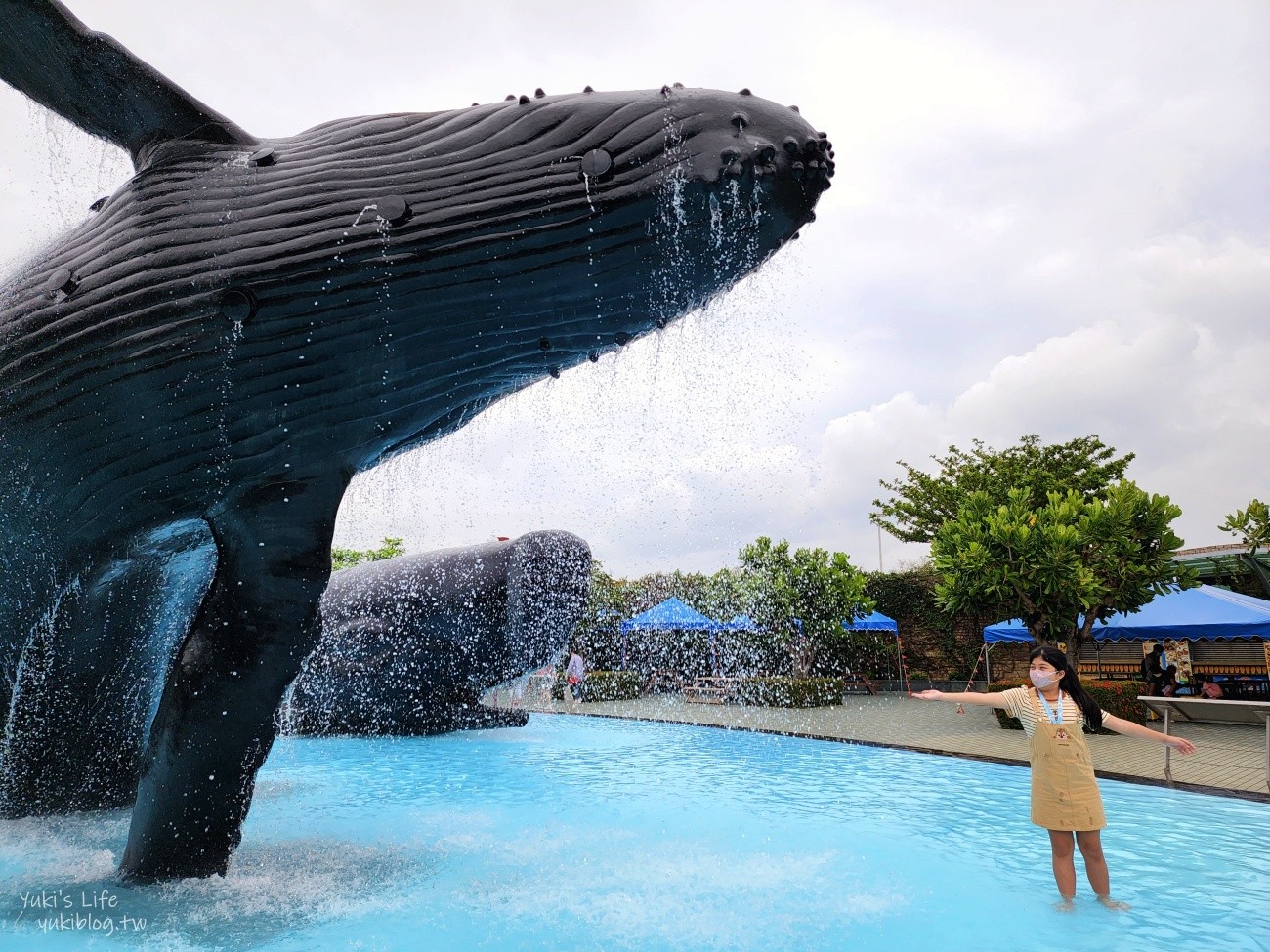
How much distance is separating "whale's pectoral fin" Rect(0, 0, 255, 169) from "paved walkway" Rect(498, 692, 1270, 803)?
42.1 ft

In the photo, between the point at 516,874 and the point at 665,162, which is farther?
the point at 516,874

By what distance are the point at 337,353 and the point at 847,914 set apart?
15.2 feet

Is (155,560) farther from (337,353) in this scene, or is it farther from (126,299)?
(337,353)

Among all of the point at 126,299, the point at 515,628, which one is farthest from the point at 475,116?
the point at 515,628

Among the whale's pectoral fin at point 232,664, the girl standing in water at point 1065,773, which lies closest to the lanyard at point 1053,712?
the girl standing in water at point 1065,773

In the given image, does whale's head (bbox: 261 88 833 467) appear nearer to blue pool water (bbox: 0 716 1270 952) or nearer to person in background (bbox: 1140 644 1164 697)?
blue pool water (bbox: 0 716 1270 952)

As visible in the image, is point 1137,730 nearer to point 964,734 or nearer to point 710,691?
point 964,734

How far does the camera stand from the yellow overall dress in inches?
218

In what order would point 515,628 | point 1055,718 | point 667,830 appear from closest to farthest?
1. point 1055,718
2. point 667,830
3. point 515,628

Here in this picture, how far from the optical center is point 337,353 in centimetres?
425

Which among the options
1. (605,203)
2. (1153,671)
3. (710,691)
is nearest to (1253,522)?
(1153,671)

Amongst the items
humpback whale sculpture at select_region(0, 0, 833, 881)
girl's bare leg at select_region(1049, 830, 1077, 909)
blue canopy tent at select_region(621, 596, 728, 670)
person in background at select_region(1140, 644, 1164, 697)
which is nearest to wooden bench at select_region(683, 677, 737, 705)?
blue canopy tent at select_region(621, 596, 728, 670)

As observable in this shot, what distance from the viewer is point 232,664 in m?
4.70

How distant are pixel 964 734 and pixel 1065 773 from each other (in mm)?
11691
